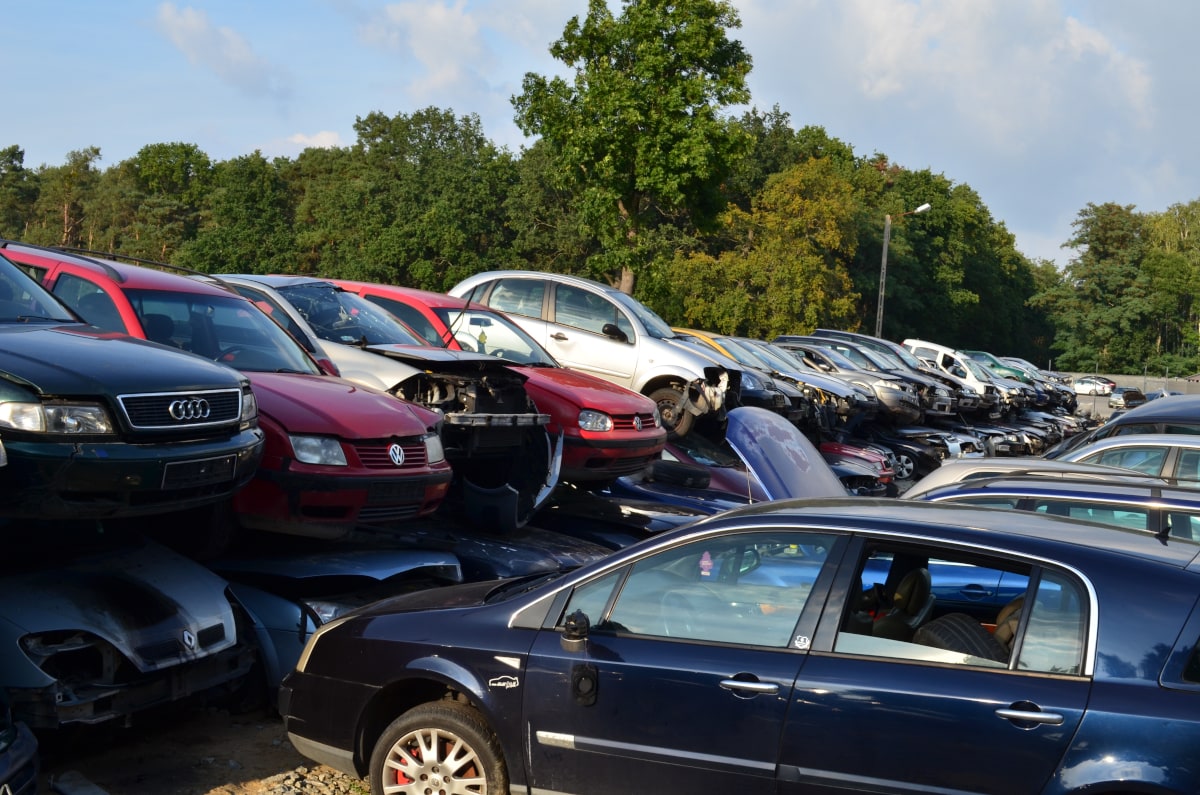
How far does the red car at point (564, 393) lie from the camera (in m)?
9.42

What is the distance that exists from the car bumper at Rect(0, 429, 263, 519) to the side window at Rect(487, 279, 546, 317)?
773 centimetres

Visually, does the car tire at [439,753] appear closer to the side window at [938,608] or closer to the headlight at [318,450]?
the side window at [938,608]

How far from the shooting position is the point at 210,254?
55.0 meters

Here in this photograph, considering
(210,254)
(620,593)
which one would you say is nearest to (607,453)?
(620,593)

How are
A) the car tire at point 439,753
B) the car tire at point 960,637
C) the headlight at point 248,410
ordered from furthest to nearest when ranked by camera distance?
the headlight at point 248,410 < the car tire at point 439,753 < the car tire at point 960,637

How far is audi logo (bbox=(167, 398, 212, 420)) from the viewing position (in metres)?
5.72

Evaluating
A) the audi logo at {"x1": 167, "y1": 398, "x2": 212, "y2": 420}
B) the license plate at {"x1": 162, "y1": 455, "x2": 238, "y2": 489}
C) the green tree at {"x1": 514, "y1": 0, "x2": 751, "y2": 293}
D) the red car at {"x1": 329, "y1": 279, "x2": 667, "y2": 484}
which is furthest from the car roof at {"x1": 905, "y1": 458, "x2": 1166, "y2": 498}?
the green tree at {"x1": 514, "y1": 0, "x2": 751, "y2": 293}

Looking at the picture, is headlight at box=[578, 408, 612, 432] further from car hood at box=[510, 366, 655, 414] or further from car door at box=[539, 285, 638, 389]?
car door at box=[539, 285, 638, 389]

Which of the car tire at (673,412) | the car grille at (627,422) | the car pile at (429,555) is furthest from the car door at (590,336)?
the car grille at (627,422)

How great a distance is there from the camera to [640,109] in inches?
1132

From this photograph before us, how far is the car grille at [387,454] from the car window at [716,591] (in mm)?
2648

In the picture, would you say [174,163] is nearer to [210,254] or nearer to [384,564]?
[210,254]

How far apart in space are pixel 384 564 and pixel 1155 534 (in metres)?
4.07

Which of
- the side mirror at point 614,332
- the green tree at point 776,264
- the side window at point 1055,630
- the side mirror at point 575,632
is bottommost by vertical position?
the side mirror at point 575,632
